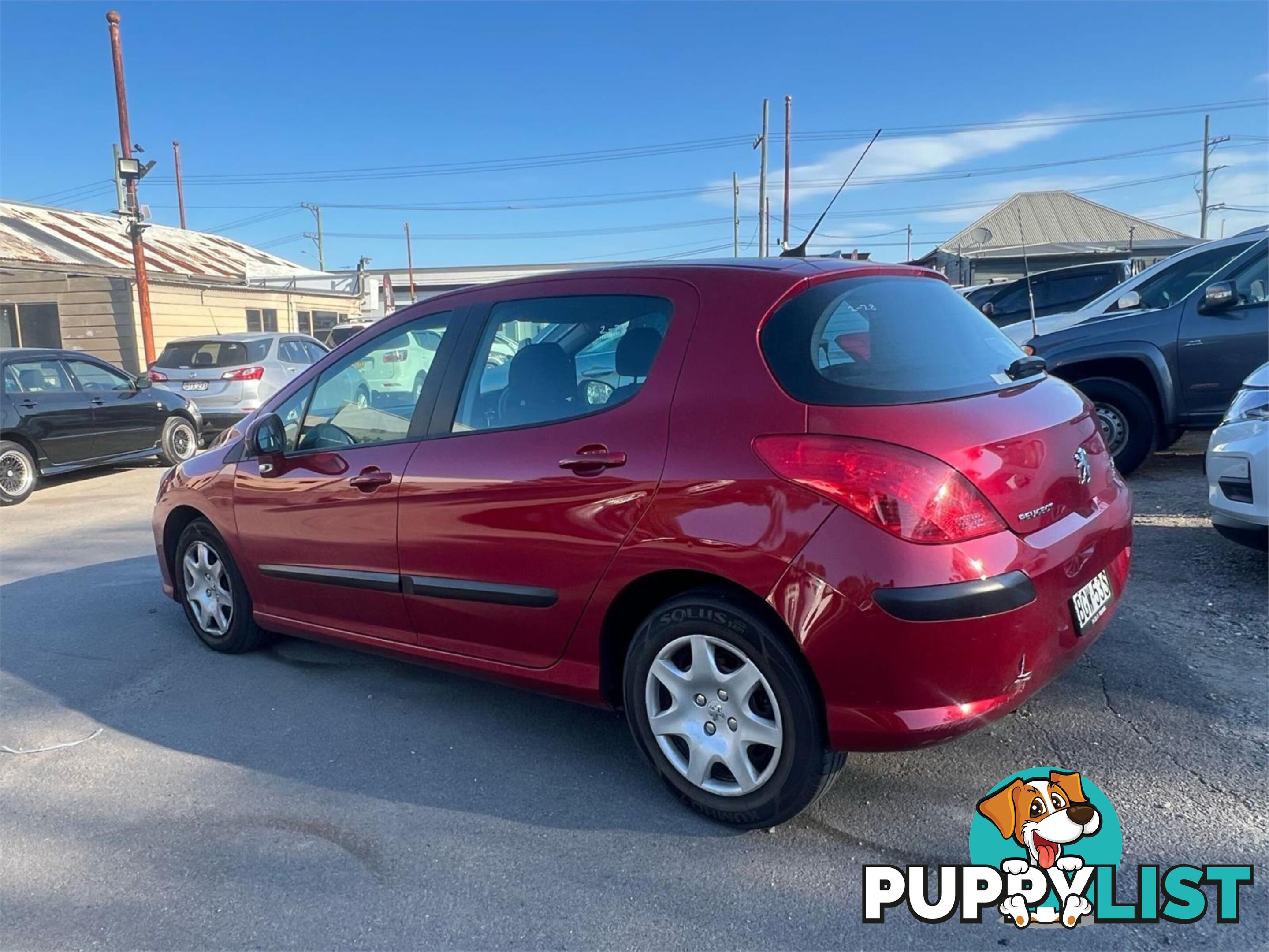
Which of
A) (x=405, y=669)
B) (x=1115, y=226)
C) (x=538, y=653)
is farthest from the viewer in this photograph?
(x=1115, y=226)

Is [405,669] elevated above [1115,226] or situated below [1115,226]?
below

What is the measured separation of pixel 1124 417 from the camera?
682 cm

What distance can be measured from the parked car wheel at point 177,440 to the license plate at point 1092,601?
34.9 feet

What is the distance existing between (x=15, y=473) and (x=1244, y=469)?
10.4 meters

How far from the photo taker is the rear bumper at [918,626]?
2.43 meters

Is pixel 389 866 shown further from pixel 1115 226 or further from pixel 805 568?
pixel 1115 226

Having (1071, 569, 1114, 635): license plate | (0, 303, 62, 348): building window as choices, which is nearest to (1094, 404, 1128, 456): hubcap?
(1071, 569, 1114, 635): license plate

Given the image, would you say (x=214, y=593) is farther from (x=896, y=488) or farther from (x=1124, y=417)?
(x=1124, y=417)

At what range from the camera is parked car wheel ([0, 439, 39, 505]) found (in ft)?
30.7

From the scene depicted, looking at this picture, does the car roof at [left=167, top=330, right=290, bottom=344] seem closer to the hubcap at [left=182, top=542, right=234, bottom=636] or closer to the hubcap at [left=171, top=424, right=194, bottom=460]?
the hubcap at [left=171, top=424, right=194, bottom=460]

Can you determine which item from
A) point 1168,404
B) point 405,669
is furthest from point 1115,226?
point 405,669

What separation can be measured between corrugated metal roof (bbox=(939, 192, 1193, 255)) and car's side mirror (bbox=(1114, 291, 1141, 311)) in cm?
3206

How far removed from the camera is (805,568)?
2531 millimetres

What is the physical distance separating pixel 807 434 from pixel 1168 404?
5243 mm
